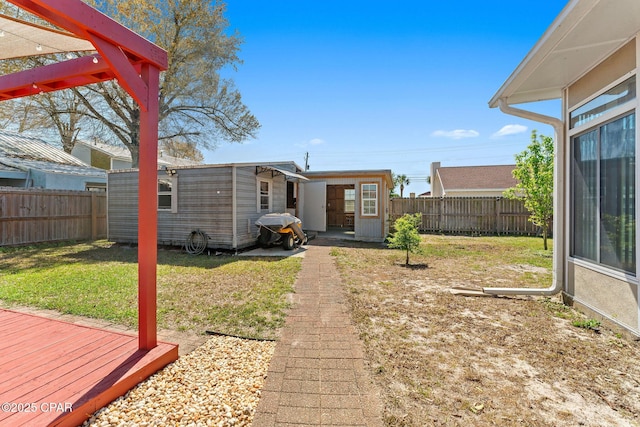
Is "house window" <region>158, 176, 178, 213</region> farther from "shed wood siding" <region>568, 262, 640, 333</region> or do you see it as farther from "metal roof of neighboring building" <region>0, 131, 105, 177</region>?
"shed wood siding" <region>568, 262, 640, 333</region>

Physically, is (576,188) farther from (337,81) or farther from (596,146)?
(337,81)

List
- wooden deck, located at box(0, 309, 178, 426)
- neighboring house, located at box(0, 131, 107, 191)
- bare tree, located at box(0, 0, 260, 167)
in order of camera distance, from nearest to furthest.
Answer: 1. wooden deck, located at box(0, 309, 178, 426)
2. neighboring house, located at box(0, 131, 107, 191)
3. bare tree, located at box(0, 0, 260, 167)

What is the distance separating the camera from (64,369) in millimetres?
2174

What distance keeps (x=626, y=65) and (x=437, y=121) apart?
12.4 metres

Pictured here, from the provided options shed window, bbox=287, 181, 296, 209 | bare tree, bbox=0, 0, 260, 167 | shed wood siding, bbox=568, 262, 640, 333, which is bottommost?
shed wood siding, bbox=568, 262, 640, 333

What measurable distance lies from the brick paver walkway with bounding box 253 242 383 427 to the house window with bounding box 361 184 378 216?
710 centimetres

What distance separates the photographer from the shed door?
12055 mm

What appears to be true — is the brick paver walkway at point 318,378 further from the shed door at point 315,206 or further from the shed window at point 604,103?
the shed door at point 315,206

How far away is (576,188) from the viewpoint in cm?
390

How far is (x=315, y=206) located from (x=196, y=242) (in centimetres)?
528

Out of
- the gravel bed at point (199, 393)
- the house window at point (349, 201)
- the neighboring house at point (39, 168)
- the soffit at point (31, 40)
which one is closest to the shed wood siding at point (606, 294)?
the gravel bed at point (199, 393)

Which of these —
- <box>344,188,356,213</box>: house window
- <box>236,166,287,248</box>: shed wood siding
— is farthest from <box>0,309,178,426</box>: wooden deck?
<box>344,188,356,213</box>: house window

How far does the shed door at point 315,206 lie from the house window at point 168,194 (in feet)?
17.4

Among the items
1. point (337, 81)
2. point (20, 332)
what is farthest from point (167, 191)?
point (337, 81)
